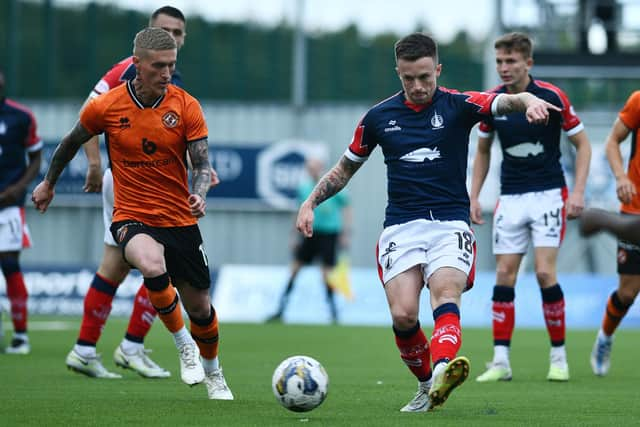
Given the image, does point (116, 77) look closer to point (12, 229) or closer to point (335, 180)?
point (335, 180)

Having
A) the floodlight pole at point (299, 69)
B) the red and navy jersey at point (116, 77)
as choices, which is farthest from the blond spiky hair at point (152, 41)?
the floodlight pole at point (299, 69)

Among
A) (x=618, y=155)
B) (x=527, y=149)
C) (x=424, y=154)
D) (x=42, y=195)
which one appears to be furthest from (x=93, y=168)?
(x=618, y=155)

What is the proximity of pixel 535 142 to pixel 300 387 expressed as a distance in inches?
152

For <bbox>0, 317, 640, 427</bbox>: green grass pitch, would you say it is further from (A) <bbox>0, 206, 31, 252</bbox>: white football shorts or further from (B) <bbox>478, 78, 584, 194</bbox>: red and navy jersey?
(B) <bbox>478, 78, 584, 194</bbox>: red and navy jersey

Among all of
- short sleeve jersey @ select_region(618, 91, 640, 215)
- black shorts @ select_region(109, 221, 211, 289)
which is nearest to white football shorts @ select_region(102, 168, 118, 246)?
black shorts @ select_region(109, 221, 211, 289)

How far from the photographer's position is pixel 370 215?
24953 millimetres

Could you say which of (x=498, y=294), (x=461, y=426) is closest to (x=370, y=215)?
(x=498, y=294)

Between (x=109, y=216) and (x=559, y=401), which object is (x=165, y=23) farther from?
(x=559, y=401)

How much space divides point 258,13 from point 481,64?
5006 millimetres

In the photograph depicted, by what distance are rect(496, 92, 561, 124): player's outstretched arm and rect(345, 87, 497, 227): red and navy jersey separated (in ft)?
0.44

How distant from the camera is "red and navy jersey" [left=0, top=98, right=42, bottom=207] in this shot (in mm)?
11391

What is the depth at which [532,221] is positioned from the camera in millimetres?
9477

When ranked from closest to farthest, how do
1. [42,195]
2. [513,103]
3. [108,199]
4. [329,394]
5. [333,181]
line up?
[513,103]
[333,181]
[42,195]
[329,394]
[108,199]

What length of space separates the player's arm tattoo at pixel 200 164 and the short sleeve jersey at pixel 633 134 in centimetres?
381
